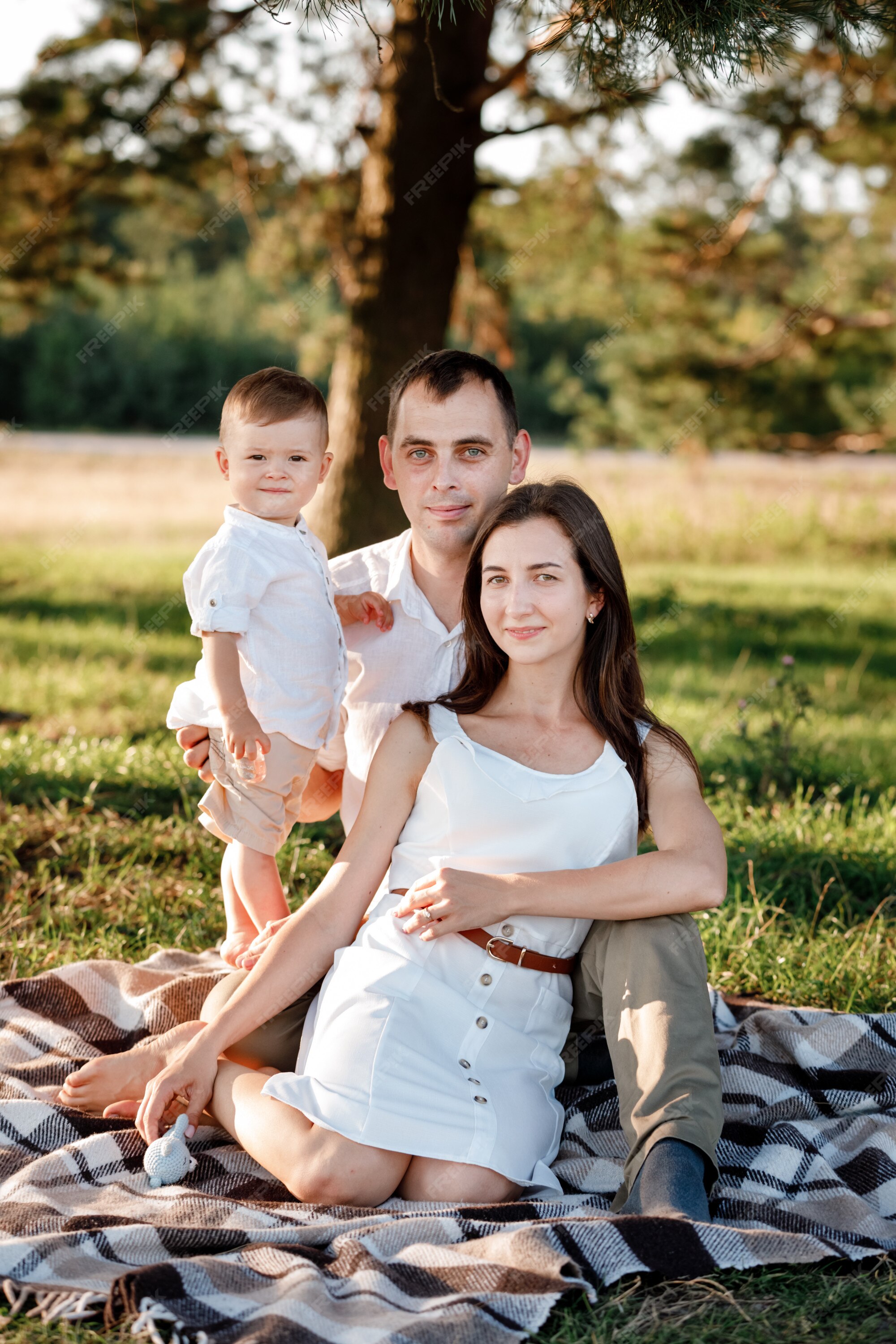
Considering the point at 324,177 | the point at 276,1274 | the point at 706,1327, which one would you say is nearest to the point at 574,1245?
the point at 706,1327

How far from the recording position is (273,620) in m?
2.70

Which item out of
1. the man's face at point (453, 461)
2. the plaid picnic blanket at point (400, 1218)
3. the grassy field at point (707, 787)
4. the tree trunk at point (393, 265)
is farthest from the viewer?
the tree trunk at point (393, 265)

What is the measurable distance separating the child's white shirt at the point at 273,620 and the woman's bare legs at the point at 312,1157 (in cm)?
83

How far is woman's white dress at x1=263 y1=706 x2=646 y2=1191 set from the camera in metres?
2.12

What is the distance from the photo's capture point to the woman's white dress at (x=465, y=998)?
212 cm

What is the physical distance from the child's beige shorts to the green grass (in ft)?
2.20

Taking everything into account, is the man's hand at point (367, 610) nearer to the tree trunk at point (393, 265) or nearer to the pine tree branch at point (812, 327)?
the tree trunk at point (393, 265)

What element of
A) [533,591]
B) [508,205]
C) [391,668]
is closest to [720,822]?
[391,668]

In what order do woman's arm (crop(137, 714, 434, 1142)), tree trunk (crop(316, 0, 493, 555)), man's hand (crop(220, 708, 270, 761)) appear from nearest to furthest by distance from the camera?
woman's arm (crop(137, 714, 434, 1142))
man's hand (crop(220, 708, 270, 761))
tree trunk (crop(316, 0, 493, 555))

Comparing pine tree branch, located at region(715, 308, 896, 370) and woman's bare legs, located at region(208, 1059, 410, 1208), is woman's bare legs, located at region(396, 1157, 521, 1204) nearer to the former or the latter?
woman's bare legs, located at region(208, 1059, 410, 1208)

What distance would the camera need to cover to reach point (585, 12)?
8.43ft

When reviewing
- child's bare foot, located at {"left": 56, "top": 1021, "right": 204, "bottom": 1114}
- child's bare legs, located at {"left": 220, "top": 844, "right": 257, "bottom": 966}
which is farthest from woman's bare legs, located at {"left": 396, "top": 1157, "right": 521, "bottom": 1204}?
child's bare legs, located at {"left": 220, "top": 844, "right": 257, "bottom": 966}

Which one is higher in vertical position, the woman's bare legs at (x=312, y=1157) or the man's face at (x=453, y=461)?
the man's face at (x=453, y=461)

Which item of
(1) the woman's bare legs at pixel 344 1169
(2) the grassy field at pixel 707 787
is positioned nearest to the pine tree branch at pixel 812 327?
(2) the grassy field at pixel 707 787
